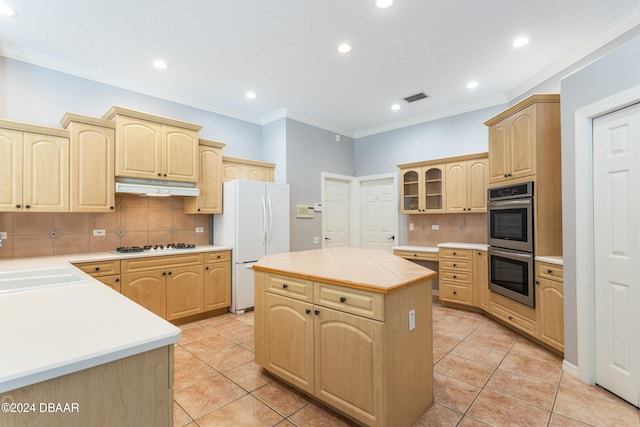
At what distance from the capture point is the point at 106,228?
137 inches

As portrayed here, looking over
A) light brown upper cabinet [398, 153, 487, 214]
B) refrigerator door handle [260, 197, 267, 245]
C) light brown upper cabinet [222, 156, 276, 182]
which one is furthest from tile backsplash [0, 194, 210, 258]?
light brown upper cabinet [398, 153, 487, 214]

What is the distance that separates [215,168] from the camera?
4066 millimetres

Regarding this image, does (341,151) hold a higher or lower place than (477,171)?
higher

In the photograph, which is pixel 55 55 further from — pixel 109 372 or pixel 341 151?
pixel 341 151

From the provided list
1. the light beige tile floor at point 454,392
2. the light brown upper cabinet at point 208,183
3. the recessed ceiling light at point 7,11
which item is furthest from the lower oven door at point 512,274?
the recessed ceiling light at point 7,11

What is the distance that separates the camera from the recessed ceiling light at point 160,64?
3180 mm

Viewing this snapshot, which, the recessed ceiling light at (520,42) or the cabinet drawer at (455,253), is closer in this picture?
the recessed ceiling light at (520,42)

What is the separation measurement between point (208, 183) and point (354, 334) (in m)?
3.01

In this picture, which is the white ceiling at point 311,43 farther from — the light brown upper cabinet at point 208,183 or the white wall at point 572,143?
the light brown upper cabinet at point 208,183

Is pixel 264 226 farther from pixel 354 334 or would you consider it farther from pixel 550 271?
pixel 550 271

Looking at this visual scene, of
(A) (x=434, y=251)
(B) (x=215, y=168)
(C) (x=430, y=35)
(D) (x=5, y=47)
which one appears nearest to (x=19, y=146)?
(D) (x=5, y=47)

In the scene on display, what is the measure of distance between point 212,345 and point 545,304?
126 inches

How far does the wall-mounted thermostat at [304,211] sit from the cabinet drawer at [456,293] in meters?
2.25

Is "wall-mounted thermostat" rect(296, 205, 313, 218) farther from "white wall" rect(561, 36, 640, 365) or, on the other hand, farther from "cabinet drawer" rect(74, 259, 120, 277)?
"white wall" rect(561, 36, 640, 365)
